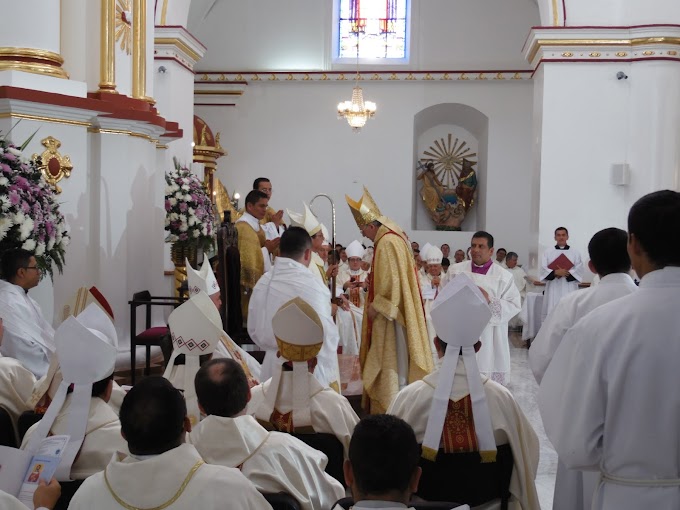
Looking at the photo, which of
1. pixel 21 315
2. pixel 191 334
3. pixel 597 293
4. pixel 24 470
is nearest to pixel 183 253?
pixel 21 315

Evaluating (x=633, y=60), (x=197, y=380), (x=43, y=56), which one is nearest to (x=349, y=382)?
(x=43, y=56)

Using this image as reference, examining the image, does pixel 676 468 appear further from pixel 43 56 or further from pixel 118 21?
pixel 118 21

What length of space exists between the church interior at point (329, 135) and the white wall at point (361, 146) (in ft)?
0.12

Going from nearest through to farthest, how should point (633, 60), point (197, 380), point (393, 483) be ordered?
point (393, 483)
point (197, 380)
point (633, 60)

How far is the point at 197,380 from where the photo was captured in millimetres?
3121

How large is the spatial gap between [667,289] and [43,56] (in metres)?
5.64

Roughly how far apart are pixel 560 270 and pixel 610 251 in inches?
294

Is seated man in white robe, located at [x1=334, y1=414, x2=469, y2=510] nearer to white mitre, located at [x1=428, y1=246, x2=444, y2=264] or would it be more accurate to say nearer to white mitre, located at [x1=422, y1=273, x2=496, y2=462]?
white mitre, located at [x1=422, y1=273, x2=496, y2=462]

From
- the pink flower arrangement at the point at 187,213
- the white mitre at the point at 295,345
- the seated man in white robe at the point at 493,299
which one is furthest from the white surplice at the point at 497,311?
the white mitre at the point at 295,345

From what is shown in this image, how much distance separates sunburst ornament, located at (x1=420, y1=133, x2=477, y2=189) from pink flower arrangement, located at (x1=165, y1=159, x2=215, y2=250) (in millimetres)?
10360

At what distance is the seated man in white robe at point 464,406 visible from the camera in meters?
3.36

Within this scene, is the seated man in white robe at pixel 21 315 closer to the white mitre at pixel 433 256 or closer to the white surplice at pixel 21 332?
the white surplice at pixel 21 332

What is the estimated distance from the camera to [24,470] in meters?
2.81

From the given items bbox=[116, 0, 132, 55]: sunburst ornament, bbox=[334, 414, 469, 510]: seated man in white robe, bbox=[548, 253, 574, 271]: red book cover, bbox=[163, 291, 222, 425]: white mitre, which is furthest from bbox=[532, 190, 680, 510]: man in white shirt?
bbox=[548, 253, 574, 271]: red book cover
